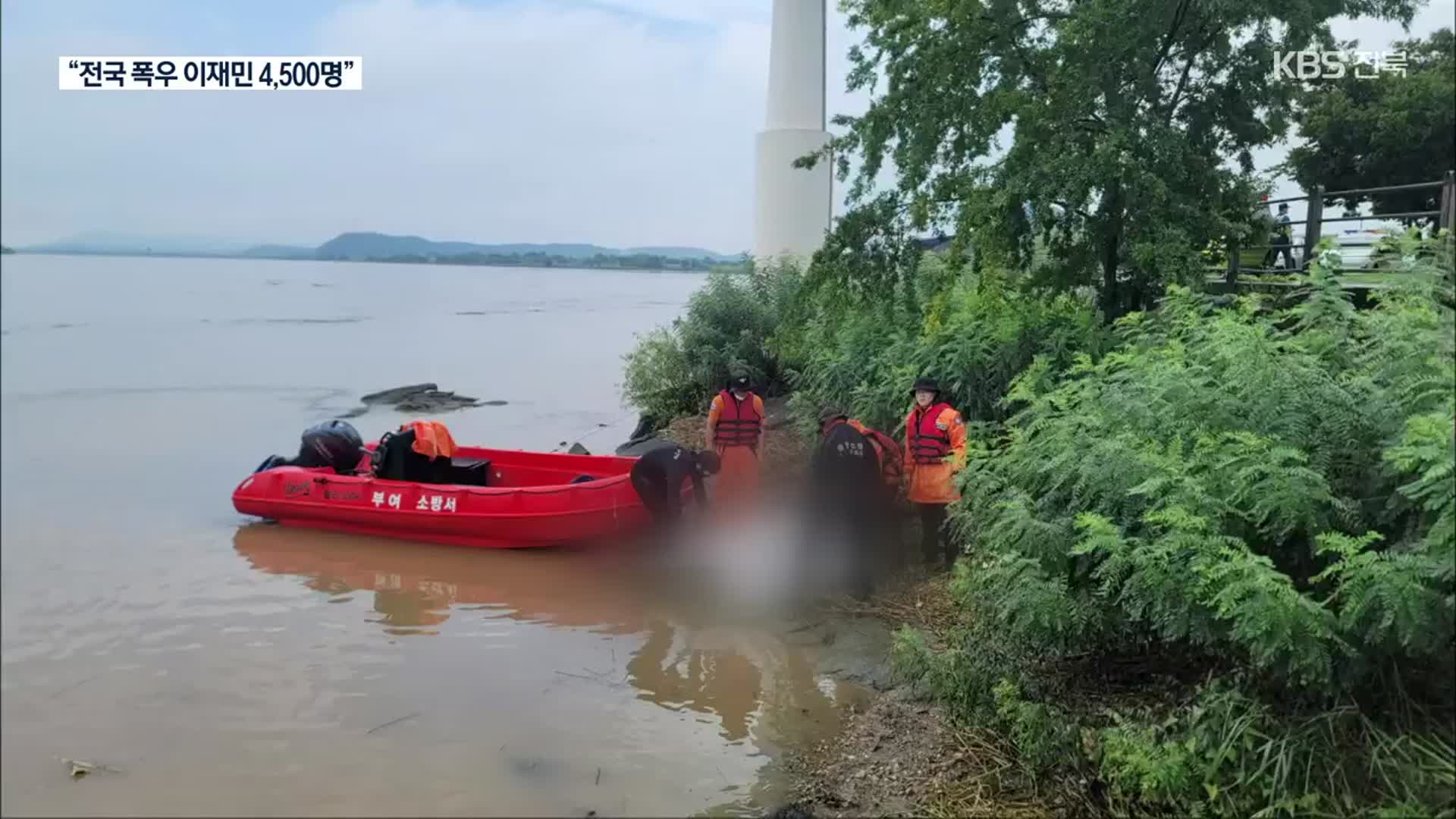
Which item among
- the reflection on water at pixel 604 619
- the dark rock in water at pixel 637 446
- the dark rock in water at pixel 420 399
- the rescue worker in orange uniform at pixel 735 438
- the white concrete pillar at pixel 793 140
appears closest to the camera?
the reflection on water at pixel 604 619

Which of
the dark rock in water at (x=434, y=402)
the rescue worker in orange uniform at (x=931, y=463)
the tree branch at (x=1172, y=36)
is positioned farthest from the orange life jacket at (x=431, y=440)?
the dark rock in water at (x=434, y=402)

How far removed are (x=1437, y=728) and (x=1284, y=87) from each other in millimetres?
6532

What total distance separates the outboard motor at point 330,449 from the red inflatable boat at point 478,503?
13cm

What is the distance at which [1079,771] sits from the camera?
429cm

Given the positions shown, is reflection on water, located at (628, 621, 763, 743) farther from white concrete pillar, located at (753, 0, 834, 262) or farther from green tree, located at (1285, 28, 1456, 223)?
white concrete pillar, located at (753, 0, 834, 262)

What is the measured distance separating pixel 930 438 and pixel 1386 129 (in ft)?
13.7

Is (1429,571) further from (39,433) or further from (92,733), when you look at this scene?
(92,733)

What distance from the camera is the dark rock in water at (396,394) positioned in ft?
72.8

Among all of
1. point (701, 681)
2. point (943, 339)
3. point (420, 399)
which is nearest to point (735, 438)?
point (943, 339)

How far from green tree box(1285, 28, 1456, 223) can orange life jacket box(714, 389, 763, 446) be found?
5.32m

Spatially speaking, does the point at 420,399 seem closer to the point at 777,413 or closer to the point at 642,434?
the point at 642,434

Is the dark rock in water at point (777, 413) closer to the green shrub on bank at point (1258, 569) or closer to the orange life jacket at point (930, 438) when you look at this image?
the orange life jacket at point (930, 438)

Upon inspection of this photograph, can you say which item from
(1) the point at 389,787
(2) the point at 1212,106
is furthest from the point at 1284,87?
(1) the point at 389,787

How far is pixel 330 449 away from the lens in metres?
10.3
